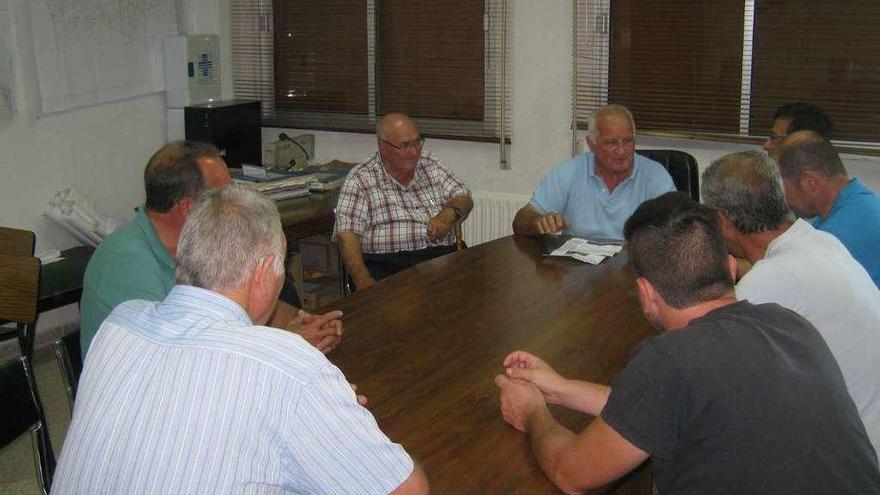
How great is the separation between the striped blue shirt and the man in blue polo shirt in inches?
79.0

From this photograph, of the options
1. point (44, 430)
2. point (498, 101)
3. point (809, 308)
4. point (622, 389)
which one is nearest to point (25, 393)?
point (44, 430)

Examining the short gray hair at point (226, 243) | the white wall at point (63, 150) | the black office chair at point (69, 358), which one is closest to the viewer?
the short gray hair at point (226, 243)

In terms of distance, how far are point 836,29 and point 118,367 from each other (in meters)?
3.98

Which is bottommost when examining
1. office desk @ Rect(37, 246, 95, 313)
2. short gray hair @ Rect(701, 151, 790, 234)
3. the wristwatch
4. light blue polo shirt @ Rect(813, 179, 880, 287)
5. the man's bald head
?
office desk @ Rect(37, 246, 95, 313)

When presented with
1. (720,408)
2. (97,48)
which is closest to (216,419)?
(720,408)

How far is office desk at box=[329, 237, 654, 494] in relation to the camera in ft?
6.32

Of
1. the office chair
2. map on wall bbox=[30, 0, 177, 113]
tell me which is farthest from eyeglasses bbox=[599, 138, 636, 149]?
map on wall bbox=[30, 0, 177, 113]

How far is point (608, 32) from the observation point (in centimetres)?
502

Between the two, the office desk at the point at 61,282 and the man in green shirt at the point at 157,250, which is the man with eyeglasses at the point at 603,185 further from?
the office desk at the point at 61,282

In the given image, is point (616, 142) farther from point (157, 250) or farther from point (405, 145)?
point (157, 250)

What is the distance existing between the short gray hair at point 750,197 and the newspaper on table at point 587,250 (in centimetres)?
94

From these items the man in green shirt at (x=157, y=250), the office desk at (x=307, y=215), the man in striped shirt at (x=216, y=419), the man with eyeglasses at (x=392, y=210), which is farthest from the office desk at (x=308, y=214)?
the man in striped shirt at (x=216, y=419)

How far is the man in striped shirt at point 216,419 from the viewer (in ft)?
4.69

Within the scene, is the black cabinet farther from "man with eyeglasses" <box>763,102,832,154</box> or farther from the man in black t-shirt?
the man in black t-shirt
